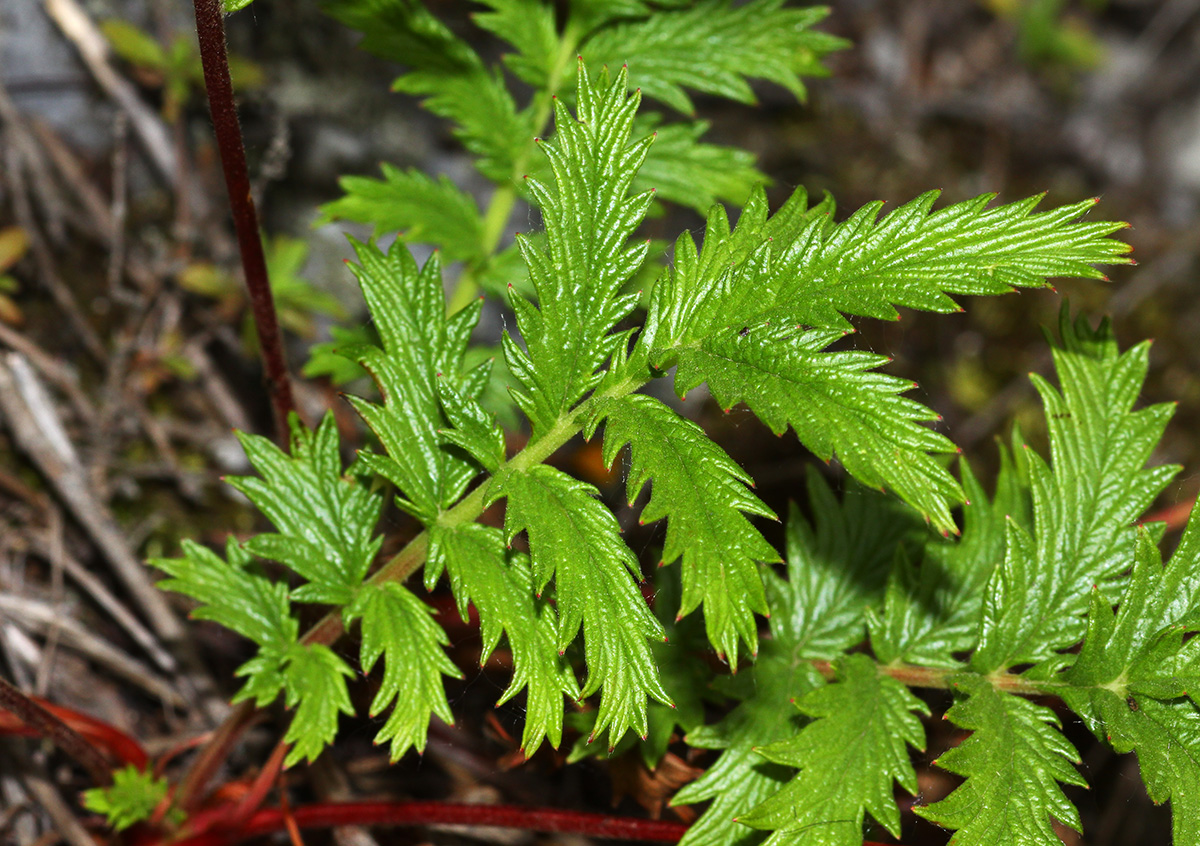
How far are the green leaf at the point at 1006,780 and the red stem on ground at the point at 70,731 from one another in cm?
163

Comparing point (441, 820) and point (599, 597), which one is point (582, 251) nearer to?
point (599, 597)

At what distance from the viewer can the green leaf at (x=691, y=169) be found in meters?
2.35

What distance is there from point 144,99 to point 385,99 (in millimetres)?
835

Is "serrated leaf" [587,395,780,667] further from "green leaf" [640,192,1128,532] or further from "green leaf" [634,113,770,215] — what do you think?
"green leaf" [634,113,770,215]

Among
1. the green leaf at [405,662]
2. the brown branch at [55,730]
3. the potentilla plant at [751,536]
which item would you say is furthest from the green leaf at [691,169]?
the brown branch at [55,730]

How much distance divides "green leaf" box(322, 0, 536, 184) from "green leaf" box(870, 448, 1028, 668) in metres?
1.36

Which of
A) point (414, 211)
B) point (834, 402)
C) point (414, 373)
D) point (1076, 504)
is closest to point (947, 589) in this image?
point (1076, 504)

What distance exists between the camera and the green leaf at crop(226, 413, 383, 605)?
1.73 m

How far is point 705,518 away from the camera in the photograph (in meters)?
1.39

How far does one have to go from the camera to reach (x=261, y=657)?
1831 mm

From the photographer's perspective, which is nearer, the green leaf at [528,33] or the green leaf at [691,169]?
the green leaf at [528,33]

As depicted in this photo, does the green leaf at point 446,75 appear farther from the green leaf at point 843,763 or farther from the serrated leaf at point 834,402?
the green leaf at point 843,763

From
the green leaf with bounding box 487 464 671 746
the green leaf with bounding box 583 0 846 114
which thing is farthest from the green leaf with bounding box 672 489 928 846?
the green leaf with bounding box 583 0 846 114

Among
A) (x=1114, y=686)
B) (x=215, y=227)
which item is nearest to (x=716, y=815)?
(x=1114, y=686)
